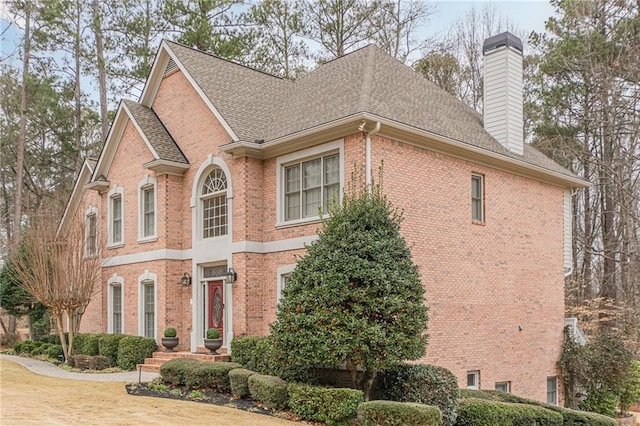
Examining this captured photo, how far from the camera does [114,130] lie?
70.2ft

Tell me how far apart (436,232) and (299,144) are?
13.4ft

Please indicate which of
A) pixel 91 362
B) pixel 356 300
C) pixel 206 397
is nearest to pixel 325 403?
pixel 356 300

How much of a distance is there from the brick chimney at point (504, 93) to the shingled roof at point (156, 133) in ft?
30.9

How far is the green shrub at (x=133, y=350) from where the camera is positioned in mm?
18156

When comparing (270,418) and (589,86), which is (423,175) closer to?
(270,418)

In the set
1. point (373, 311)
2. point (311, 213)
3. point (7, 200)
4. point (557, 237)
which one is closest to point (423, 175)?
point (311, 213)

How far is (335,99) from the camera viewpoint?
16625mm

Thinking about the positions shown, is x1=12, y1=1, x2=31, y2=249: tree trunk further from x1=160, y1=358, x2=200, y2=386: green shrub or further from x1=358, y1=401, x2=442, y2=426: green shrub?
x1=358, y1=401, x2=442, y2=426: green shrub

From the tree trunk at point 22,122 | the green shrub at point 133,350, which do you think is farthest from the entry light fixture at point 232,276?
the tree trunk at point 22,122

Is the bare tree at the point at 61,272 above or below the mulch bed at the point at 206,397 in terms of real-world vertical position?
above

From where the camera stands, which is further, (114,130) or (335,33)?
(335,33)

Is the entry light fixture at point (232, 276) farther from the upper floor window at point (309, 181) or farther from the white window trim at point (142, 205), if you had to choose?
the white window trim at point (142, 205)

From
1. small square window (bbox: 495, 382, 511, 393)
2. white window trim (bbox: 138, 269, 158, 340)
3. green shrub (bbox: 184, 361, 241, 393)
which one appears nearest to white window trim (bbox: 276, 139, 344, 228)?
green shrub (bbox: 184, 361, 241, 393)

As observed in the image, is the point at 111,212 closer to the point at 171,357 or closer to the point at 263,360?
the point at 171,357
